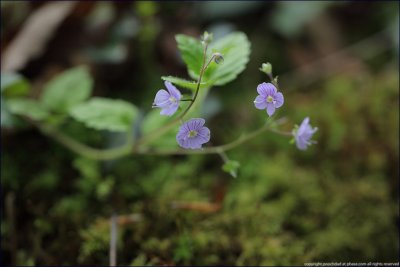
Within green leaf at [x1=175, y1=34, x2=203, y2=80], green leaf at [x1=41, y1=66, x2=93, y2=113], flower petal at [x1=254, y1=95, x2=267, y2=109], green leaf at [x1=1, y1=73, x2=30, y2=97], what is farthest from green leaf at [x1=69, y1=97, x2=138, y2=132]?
flower petal at [x1=254, y1=95, x2=267, y2=109]

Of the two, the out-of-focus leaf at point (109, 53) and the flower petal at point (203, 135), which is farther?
the out-of-focus leaf at point (109, 53)

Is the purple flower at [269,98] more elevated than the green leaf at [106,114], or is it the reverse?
the green leaf at [106,114]

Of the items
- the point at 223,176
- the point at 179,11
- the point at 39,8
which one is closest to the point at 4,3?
the point at 39,8

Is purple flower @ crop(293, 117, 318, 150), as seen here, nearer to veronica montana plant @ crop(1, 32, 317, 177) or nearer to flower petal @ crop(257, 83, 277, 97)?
veronica montana plant @ crop(1, 32, 317, 177)

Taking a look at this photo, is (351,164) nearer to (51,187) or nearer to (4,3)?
(51,187)

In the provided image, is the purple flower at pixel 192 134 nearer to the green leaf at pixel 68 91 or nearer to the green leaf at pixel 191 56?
the green leaf at pixel 191 56

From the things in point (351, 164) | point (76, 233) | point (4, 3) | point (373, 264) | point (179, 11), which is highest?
point (179, 11)

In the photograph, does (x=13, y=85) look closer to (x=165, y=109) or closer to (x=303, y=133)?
(x=165, y=109)

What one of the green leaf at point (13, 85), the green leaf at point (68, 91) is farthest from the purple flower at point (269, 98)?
the green leaf at point (13, 85)
